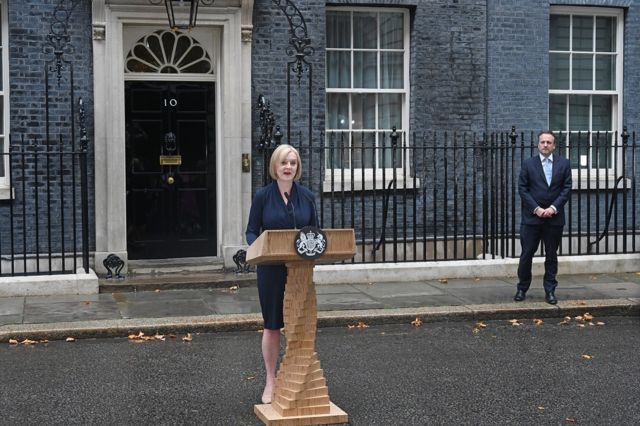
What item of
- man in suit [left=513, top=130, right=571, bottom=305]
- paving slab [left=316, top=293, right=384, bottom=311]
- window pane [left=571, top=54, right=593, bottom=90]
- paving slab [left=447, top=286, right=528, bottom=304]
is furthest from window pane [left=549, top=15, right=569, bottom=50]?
paving slab [left=316, top=293, right=384, bottom=311]

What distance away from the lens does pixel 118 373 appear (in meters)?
7.09

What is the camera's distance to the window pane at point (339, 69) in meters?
12.5

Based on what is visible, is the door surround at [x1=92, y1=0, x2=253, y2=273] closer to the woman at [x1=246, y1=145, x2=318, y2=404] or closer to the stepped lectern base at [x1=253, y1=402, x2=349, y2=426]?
the woman at [x1=246, y1=145, x2=318, y2=404]

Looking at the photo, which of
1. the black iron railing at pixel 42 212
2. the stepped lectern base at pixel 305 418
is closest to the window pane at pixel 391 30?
the black iron railing at pixel 42 212

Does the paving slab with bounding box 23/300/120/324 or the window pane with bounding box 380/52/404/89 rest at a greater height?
the window pane with bounding box 380/52/404/89

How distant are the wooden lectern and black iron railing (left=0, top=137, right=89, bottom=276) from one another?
18.8 feet

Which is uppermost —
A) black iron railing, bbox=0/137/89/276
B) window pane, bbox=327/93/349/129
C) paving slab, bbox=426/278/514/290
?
window pane, bbox=327/93/349/129

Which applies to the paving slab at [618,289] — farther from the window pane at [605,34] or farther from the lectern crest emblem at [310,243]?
the lectern crest emblem at [310,243]

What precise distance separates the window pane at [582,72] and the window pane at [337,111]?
11.2 ft

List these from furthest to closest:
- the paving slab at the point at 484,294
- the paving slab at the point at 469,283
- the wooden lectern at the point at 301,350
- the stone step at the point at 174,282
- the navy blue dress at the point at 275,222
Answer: the paving slab at the point at 469,283
the stone step at the point at 174,282
the paving slab at the point at 484,294
the navy blue dress at the point at 275,222
the wooden lectern at the point at 301,350

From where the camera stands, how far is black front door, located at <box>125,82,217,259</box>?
11867 millimetres

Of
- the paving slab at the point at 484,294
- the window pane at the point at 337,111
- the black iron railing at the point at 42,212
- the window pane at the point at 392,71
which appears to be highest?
the window pane at the point at 392,71

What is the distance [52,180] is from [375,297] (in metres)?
4.25

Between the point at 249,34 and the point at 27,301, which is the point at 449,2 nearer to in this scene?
the point at 249,34
